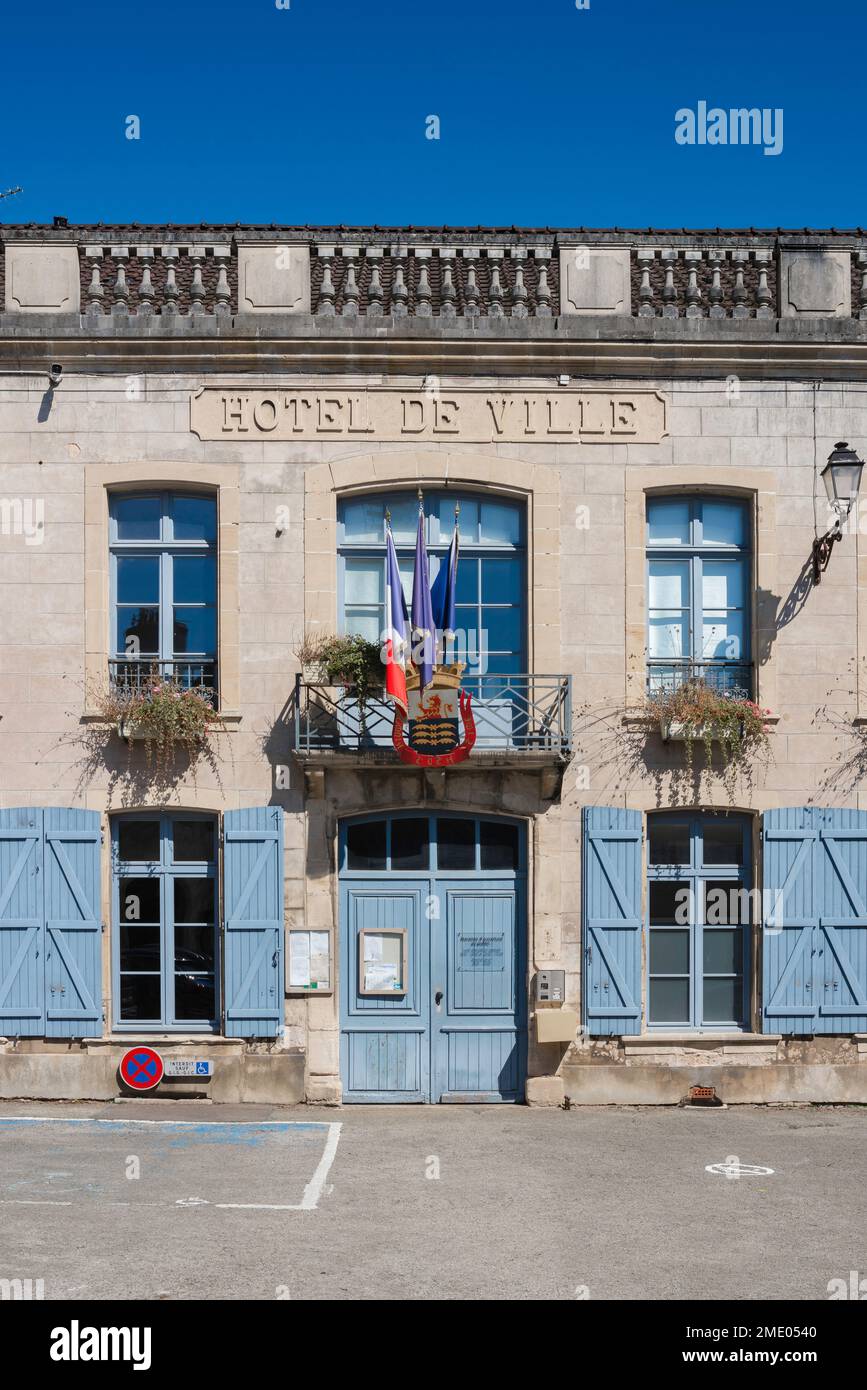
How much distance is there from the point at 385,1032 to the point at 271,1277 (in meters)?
4.92

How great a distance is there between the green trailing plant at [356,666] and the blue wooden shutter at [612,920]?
2.33 meters

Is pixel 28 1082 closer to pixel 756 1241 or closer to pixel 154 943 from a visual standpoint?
pixel 154 943

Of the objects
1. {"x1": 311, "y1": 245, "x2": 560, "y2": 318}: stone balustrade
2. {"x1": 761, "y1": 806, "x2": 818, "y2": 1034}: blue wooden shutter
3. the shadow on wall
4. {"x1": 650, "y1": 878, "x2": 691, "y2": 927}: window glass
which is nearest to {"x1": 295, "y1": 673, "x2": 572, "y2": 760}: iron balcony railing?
{"x1": 650, "y1": 878, "x2": 691, "y2": 927}: window glass

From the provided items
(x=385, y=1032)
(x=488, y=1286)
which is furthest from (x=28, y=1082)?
(x=488, y=1286)

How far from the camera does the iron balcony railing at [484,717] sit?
11.8 m

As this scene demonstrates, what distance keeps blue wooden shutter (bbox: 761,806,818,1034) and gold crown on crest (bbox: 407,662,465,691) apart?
10.6 feet

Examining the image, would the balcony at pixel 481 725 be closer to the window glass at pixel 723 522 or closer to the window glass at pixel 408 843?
the window glass at pixel 408 843

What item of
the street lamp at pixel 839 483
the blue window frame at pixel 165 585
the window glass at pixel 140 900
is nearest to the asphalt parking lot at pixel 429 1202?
the window glass at pixel 140 900

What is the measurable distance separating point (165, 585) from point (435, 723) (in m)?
2.95

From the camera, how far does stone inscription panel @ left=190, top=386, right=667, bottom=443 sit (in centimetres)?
1225

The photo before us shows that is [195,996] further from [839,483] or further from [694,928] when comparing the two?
[839,483]

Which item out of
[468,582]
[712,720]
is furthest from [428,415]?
[712,720]

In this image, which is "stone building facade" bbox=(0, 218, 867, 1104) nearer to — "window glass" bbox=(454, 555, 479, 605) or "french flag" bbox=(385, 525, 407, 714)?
"window glass" bbox=(454, 555, 479, 605)

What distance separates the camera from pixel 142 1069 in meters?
11.8
